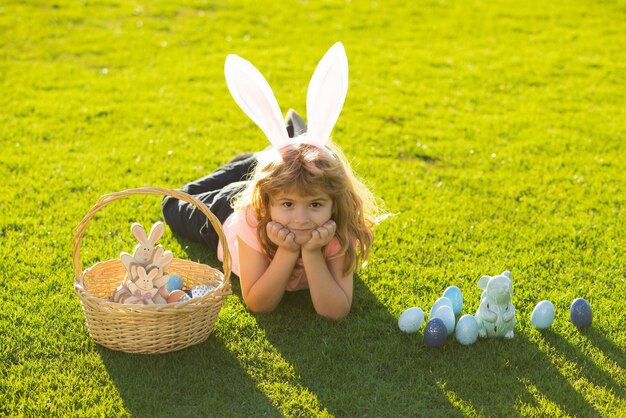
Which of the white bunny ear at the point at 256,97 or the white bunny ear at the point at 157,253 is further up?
the white bunny ear at the point at 256,97

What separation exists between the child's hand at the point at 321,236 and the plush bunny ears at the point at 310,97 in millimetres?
346

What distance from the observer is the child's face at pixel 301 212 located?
3422 millimetres

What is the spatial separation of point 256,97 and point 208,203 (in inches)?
44.1

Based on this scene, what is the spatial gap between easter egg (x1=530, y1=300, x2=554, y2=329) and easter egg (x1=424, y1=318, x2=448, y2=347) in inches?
18.2

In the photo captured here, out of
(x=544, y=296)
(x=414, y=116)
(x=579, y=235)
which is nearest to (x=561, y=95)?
(x=414, y=116)

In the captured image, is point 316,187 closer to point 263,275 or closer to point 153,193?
point 263,275

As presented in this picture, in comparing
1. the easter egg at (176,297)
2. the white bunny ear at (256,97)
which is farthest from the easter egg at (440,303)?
the easter egg at (176,297)

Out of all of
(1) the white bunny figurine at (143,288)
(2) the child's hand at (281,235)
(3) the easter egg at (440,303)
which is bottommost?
(3) the easter egg at (440,303)

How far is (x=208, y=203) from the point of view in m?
4.45

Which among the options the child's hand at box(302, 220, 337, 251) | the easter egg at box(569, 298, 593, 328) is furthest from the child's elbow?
the easter egg at box(569, 298, 593, 328)

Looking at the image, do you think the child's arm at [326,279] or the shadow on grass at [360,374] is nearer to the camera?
the shadow on grass at [360,374]

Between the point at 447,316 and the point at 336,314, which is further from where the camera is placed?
the point at 336,314

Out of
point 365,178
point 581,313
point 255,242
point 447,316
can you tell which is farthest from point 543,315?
point 365,178

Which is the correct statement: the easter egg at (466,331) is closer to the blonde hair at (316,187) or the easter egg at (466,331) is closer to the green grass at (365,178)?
the green grass at (365,178)
